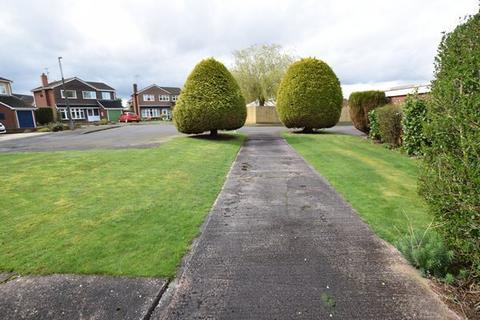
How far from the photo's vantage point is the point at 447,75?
262 centimetres

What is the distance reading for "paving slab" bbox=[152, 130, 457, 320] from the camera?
8.01 feet

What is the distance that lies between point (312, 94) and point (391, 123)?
6.63 m

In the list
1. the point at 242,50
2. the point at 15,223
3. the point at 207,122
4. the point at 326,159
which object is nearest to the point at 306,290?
the point at 15,223

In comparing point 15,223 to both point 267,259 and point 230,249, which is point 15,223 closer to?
point 230,249

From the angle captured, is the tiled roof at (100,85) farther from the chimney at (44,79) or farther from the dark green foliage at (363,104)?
the dark green foliage at (363,104)

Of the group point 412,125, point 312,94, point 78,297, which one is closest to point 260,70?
point 312,94

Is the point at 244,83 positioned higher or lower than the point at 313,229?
higher

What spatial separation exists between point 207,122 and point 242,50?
2440cm

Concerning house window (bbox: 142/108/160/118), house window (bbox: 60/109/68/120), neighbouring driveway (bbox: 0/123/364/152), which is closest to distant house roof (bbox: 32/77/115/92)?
house window (bbox: 60/109/68/120)

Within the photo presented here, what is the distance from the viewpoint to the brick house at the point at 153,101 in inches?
2312

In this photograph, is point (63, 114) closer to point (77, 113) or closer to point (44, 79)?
point (77, 113)

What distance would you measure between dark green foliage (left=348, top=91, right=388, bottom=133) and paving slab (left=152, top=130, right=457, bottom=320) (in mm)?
11314

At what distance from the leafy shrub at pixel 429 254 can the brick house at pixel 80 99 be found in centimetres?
4738

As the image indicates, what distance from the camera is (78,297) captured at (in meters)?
2.61
